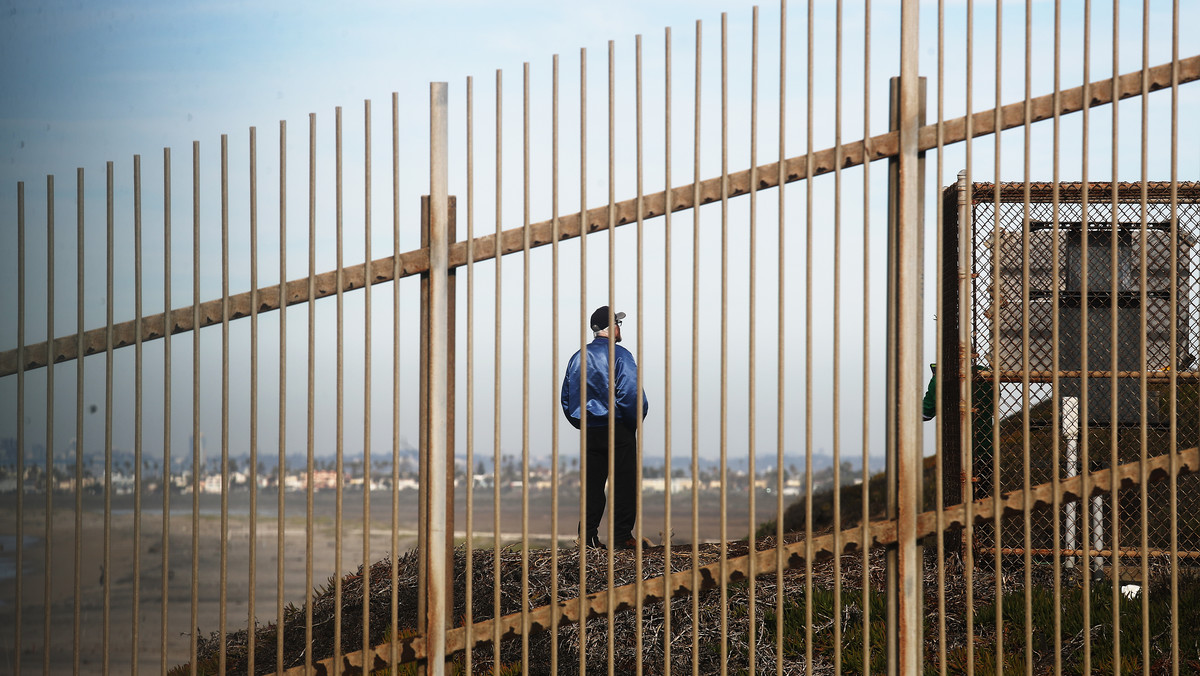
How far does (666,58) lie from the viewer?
3.52 m

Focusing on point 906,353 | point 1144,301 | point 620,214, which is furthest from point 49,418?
point 1144,301

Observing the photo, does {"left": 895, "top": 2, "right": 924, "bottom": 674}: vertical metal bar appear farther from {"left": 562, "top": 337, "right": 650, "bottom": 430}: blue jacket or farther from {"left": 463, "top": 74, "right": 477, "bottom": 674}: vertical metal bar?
{"left": 562, "top": 337, "right": 650, "bottom": 430}: blue jacket

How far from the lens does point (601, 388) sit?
23.2ft

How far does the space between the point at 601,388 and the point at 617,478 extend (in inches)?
28.9

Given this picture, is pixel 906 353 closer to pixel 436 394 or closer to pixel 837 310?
pixel 837 310

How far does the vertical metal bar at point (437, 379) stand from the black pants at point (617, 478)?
363 cm

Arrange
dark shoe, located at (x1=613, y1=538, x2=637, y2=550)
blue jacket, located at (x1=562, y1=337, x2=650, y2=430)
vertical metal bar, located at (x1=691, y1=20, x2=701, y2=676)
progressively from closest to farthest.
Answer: vertical metal bar, located at (x1=691, y1=20, x2=701, y2=676) → blue jacket, located at (x1=562, y1=337, x2=650, y2=430) → dark shoe, located at (x1=613, y1=538, x2=637, y2=550)

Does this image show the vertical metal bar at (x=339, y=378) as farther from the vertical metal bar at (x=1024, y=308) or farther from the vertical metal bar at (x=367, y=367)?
the vertical metal bar at (x=1024, y=308)

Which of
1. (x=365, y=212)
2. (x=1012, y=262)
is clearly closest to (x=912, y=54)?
(x=365, y=212)

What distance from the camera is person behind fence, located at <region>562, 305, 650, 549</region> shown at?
6891mm

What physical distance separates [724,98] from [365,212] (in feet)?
4.20

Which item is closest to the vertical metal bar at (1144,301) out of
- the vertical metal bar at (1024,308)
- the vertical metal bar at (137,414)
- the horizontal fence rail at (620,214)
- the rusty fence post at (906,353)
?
the horizontal fence rail at (620,214)

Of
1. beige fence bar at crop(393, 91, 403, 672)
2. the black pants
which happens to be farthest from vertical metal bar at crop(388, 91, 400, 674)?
the black pants

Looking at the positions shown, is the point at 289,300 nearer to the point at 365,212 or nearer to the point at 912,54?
the point at 365,212
